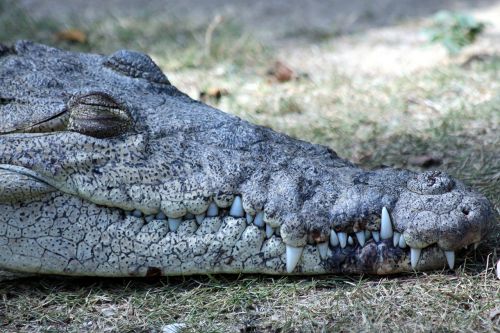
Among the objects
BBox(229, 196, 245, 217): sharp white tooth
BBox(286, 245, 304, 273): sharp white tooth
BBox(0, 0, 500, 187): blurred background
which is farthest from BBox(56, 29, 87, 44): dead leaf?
BBox(286, 245, 304, 273): sharp white tooth

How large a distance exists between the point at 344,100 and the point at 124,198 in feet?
9.54

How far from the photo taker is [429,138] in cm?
502

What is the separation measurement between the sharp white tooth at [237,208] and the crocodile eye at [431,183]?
682 mm

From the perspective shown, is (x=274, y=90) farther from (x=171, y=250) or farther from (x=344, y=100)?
(x=171, y=250)

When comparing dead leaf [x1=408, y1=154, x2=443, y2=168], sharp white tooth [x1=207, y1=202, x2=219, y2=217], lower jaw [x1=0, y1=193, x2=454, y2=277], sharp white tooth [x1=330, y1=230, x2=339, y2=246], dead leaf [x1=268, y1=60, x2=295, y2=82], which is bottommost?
lower jaw [x1=0, y1=193, x2=454, y2=277]

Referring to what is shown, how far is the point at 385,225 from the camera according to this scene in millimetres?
3111

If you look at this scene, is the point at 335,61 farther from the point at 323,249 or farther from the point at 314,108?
the point at 323,249

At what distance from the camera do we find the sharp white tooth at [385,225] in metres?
3.10

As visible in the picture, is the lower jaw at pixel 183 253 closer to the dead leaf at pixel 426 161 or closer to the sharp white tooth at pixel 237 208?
the sharp white tooth at pixel 237 208

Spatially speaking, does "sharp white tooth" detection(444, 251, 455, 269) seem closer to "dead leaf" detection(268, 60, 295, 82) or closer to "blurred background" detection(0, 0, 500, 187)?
"blurred background" detection(0, 0, 500, 187)

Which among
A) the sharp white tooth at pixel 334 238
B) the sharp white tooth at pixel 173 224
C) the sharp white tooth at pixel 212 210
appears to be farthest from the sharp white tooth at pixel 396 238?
the sharp white tooth at pixel 173 224

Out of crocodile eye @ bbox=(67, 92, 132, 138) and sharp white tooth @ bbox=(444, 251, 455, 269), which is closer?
sharp white tooth @ bbox=(444, 251, 455, 269)

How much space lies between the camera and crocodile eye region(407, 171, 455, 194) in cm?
314

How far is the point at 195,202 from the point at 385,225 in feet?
2.51
